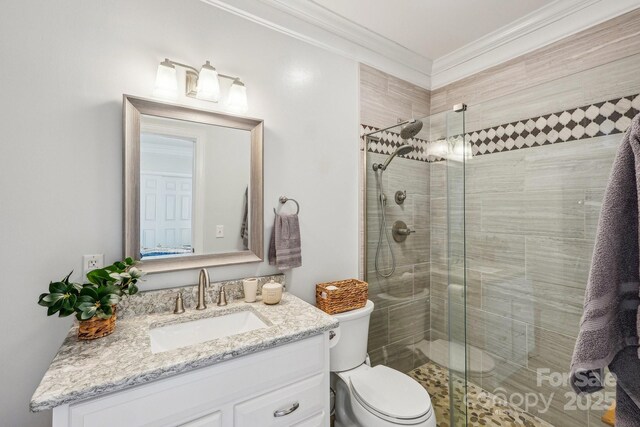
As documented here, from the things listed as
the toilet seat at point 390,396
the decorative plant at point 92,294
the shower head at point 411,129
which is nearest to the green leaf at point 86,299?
the decorative plant at point 92,294

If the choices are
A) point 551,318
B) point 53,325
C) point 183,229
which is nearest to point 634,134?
point 551,318

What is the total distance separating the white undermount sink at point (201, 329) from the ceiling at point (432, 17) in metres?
1.87

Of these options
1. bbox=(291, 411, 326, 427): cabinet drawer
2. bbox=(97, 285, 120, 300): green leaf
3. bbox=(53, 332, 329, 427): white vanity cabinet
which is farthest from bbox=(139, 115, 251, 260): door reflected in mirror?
bbox=(291, 411, 326, 427): cabinet drawer

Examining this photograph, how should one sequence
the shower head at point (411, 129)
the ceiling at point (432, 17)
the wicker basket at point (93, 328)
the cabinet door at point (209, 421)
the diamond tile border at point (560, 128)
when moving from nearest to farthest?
the cabinet door at point (209, 421) → the wicker basket at point (93, 328) → the diamond tile border at point (560, 128) → the ceiling at point (432, 17) → the shower head at point (411, 129)

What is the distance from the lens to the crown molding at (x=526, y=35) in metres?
1.65

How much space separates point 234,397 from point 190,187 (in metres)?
0.98

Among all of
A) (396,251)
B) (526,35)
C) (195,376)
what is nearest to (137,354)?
(195,376)

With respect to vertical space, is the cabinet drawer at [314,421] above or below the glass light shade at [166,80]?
below

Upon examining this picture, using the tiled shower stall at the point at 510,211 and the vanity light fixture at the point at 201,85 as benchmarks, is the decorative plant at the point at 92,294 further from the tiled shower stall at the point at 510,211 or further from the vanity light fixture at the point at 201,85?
the tiled shower stall at the point at 510,211

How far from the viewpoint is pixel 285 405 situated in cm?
113

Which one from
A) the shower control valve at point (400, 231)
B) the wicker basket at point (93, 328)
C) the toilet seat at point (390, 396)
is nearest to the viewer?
the wicker basket at point (93, 328)

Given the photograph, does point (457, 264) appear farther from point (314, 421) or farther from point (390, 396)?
point (314, 421)

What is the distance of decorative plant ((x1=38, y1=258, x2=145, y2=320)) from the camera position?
0.99 m

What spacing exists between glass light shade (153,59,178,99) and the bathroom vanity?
0.94 metres
